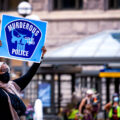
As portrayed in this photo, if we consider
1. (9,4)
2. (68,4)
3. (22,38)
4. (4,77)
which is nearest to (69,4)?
(68,4)

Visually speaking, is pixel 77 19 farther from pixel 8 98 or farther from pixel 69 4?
pixel 8 98

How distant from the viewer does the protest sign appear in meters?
9.02

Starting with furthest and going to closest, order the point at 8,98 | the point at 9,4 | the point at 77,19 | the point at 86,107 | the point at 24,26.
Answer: the point at 9,4 → the point at 77,19 → the point at 86,107 → the point at 24,26 → the point at 8,98

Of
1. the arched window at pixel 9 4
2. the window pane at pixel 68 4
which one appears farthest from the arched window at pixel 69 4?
the arched window at pixel 9 4

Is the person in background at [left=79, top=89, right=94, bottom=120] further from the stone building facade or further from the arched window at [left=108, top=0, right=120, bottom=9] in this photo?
the arched window at [left=108, top=0, right=120, bottom=9]

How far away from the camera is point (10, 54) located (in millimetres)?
9062

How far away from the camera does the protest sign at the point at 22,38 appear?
902 centimetres

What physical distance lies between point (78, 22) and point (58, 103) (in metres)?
8.41

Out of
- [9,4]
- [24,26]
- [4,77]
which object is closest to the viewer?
[4,77]

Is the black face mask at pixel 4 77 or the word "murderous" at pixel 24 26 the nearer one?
the black face mask at pixel 4 77

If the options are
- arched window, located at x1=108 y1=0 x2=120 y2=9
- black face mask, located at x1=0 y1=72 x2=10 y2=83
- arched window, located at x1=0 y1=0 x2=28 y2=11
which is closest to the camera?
black face mask, located at x1=0 y1=72 x2=10 y2=83

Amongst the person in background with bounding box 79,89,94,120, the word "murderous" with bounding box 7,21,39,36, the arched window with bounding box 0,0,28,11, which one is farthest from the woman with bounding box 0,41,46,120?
the arched window with bounding box 0,0,28,11

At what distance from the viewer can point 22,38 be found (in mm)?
9203

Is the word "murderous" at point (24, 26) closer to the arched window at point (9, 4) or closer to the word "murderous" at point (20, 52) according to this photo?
the word "murderous" at point (20, 52)
